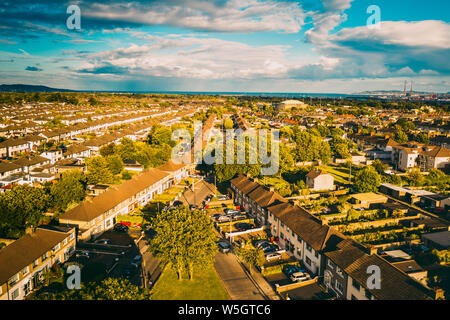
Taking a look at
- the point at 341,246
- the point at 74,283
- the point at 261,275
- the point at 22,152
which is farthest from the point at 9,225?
the point at 22,152

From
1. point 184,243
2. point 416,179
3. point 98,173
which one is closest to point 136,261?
point 184,243

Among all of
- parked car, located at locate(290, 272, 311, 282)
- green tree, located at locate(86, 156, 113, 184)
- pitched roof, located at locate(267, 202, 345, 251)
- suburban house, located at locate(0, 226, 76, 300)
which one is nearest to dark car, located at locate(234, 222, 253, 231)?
pitched roof, located at locate(267, 202, 345, 251)

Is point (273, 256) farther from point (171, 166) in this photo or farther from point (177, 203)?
point (171, 166)

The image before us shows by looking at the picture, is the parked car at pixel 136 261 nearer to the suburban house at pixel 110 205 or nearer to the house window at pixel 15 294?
the suburban house at pixel 110 205

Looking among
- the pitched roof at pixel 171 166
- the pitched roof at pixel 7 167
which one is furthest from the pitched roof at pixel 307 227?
the pitched roof at pixel 7 167

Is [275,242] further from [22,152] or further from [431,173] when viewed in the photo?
[22,152]

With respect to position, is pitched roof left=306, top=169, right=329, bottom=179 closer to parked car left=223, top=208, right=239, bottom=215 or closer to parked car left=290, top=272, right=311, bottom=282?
parked car left=223, top=208, right=239, bottom=215
